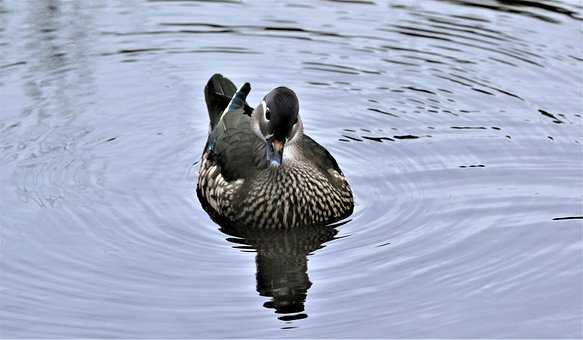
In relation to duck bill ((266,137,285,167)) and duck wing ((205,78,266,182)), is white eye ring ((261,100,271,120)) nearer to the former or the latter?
duck bill ((266,137,285,167))

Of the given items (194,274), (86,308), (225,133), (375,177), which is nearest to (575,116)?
(375,177)

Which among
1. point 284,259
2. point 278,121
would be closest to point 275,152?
point 278,121

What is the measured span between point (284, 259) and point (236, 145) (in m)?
1.46

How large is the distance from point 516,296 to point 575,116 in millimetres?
3620

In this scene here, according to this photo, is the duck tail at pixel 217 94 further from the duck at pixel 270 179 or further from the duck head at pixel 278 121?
the duck head at pixel 278 121

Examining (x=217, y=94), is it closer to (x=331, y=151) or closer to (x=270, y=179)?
(x=331, y=151)

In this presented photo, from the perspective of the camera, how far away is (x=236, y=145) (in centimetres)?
1040

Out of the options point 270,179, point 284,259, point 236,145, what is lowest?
point 284,259

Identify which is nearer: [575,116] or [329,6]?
[575,116]

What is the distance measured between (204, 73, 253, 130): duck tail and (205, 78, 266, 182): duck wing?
37cm

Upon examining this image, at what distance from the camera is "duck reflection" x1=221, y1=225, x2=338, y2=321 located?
857 centimetres

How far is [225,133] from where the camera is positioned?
1068cm

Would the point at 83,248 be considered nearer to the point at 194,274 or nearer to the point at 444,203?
the point at 194,274

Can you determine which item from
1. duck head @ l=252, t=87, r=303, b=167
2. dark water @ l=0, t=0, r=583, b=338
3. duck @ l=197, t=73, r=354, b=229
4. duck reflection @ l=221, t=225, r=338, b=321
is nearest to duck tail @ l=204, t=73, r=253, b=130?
dark water @ l=0, t=0, r=583, b=338
